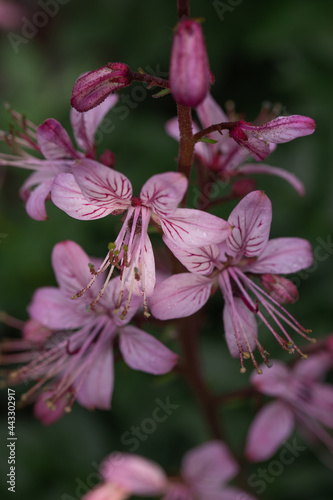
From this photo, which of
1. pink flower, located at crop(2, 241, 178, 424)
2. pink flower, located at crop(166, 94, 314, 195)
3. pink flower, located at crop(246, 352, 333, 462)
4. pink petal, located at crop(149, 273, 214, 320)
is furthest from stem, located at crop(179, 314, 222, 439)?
pink flower, located at crop(166, 94, 314, 195)

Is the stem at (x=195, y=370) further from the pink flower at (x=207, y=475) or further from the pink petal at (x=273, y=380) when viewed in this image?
the pink petal at (x=273, y=380)

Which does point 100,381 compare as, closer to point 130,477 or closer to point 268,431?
point 130,477

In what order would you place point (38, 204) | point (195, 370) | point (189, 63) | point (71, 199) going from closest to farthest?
point (189, 63)
point (71, 199)
point (38, 204)
point (195, 370)

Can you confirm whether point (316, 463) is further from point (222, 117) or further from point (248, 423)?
→ point (222, 117)

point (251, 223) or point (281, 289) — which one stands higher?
point (251, 223)

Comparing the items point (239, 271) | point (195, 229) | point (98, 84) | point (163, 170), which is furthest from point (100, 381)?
point (163, 170)

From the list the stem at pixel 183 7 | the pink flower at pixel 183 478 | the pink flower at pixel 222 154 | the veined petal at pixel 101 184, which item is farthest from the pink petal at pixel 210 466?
the stem at pixel 183 7

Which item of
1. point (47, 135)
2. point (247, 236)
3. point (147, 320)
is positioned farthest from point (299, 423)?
point (47, 135)
